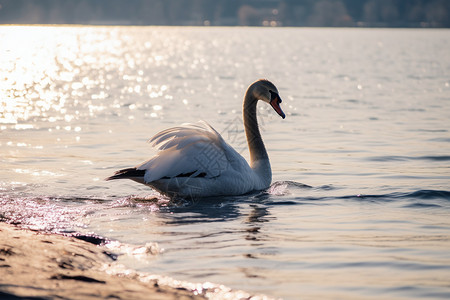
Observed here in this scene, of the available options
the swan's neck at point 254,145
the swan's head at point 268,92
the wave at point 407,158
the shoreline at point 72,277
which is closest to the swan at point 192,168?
the swan's neck at point 254,145

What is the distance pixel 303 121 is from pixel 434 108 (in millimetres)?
4636

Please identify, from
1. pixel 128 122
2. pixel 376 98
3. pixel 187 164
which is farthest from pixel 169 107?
pixel 187 164

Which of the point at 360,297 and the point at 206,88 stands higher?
the point at 206,88

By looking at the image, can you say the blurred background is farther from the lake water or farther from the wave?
the wave

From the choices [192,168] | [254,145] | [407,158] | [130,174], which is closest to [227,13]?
[407,158]

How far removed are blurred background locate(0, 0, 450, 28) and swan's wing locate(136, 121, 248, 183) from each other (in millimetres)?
155941

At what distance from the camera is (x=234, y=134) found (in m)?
15.4

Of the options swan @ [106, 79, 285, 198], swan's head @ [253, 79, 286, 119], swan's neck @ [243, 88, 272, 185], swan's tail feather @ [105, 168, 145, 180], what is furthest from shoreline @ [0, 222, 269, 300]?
swan's head @ [253, 79, 286, 119]

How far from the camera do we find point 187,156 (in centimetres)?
824

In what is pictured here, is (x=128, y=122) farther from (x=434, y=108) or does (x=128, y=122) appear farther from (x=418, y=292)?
(x=418, y=292)

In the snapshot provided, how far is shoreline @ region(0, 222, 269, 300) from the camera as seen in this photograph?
4.67 meters

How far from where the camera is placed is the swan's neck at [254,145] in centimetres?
946

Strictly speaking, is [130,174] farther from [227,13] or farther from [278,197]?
[227,13]

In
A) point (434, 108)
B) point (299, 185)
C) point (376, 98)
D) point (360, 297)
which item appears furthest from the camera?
point (376, 98)
